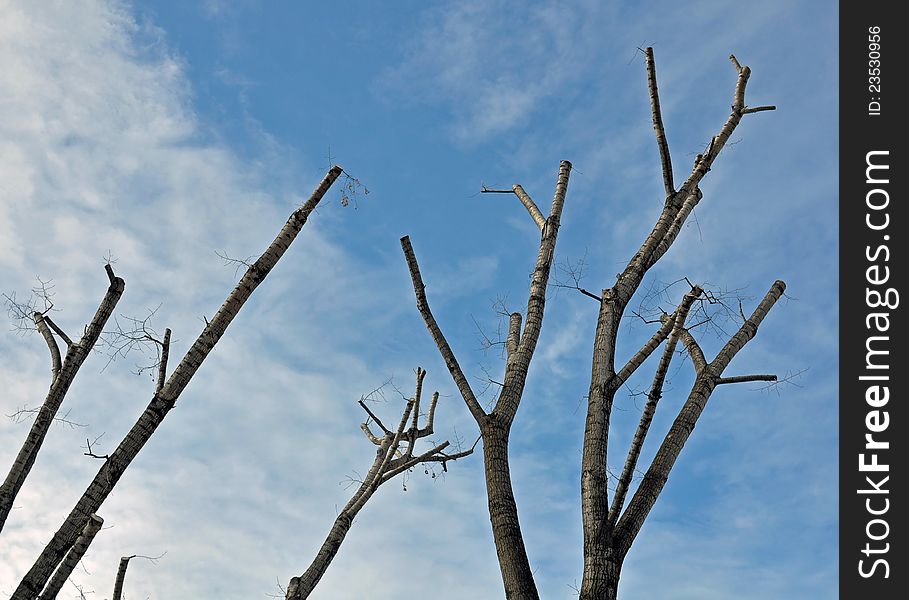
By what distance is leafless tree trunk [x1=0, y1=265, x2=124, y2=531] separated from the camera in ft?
21.9

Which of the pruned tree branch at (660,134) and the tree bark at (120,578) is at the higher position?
the pruned tree branch at (660,134)

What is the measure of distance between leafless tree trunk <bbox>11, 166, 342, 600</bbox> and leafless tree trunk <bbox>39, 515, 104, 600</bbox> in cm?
7

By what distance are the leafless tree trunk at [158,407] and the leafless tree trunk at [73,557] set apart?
0.07 meters

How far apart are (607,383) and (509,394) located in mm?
714

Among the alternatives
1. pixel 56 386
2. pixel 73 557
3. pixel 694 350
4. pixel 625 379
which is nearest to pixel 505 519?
pixel 625 379

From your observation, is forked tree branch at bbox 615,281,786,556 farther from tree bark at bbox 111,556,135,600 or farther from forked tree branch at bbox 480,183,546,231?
tree bark at bbox 111,556,135,600

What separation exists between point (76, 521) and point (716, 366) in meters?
4.63

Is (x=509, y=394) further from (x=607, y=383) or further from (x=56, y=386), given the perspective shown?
(x=56, y=386)

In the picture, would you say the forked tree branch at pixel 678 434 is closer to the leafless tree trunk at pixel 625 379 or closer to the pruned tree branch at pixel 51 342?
the leafless tree trunk at pixel 625 379

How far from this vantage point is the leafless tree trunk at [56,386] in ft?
21.9

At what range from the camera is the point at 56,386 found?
23.7ft

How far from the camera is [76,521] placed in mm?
5699

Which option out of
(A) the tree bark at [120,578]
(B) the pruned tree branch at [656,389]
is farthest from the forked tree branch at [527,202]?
(A) the tree bark at [120,578]
